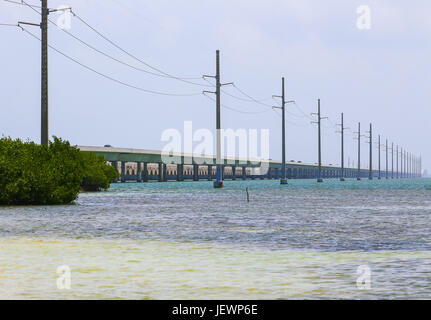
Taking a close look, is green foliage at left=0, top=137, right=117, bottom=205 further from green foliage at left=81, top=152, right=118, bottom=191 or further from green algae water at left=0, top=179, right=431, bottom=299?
green foliage at left=81, top=152, right=118, bottom=191

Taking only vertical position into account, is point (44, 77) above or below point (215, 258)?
above

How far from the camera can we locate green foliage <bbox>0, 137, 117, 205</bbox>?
33.2 metres

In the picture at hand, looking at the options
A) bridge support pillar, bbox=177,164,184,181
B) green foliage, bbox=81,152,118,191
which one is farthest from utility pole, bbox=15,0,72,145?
bridge support pillar, bbox=177,164,184,181

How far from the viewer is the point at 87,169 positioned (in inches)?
2446

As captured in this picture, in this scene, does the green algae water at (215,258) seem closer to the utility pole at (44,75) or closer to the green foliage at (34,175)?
the green foliage at (34,175)

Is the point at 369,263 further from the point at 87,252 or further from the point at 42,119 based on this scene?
the point at 42,119

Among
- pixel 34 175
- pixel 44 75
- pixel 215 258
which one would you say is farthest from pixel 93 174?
Result: pixel 215 258

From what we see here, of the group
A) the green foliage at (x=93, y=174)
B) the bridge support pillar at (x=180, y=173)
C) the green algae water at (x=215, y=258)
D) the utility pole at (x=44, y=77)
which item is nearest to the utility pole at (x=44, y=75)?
the utility pole at (x=44, y=77)

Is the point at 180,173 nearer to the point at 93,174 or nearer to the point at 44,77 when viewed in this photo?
the point at 93,174

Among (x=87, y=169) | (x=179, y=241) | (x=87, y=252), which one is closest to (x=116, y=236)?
(x=179, y=241)

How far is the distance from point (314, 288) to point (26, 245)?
26.2 ft

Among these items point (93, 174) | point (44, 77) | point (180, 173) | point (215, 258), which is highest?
point (44, 77)

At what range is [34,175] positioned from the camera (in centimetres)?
3347

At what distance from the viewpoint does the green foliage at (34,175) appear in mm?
33250
